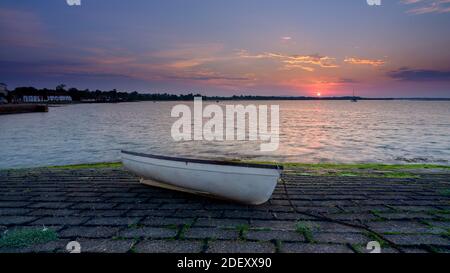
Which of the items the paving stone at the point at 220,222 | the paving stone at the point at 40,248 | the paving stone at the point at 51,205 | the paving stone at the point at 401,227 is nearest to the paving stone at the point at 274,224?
the paving stone at the point at 220,222

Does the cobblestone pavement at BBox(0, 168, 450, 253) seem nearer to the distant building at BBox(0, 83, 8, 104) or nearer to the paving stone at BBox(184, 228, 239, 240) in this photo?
the paving stone at BBox(184, 228, 239, 240)

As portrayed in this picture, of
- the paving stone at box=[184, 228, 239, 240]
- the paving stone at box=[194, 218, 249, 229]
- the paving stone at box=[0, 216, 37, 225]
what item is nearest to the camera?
the paving stone at box=[184, 228, 239, 240]

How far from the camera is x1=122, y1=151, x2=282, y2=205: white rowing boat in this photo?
562 centimetres

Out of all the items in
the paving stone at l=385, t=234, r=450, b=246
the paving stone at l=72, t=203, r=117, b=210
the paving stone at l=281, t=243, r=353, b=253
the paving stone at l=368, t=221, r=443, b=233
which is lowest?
the paving stone at l=368, t=221, r=443, b=233

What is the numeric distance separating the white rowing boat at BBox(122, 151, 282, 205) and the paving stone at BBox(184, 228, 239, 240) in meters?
1.21

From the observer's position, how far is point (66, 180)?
28.6ft

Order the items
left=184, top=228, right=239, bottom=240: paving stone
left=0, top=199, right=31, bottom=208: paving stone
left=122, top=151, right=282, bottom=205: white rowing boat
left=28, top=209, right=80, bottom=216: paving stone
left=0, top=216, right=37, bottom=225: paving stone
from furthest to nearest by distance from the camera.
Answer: left=0, top=199, right=31, bottom=208: paving stone < left=122, top=151, right=282, bottom=205: white rowing boat < left=28, top=209, right=80, bottom=216: paving stone < left=0, top=216, right=37, bottom=225: paving stone < left=184, top=228, right=239, bottom=240: paving stone

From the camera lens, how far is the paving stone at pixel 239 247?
13.2 feet

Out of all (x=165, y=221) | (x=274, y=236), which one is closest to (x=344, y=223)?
(x=274, y=236)

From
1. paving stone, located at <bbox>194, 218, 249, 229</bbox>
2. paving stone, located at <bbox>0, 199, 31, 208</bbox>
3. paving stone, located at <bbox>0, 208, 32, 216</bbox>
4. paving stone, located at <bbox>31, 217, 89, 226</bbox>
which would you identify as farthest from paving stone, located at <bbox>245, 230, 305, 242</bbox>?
paving stone, located at <bbox>0, 199, 31, 208</bbox>

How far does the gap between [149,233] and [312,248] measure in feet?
8.13
